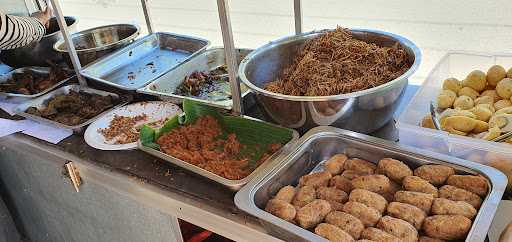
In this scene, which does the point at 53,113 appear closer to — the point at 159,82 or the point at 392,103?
the point at 159,82

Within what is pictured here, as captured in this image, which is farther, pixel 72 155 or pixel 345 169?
pixel 72 155

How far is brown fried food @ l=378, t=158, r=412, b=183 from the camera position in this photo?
1125 millimetres

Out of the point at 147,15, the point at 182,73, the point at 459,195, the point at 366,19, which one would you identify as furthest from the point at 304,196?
the point at 366,19

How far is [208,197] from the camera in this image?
4.35 ft

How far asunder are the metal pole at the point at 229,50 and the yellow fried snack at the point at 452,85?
0.71 meters

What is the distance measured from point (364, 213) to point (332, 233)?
0.35 feet

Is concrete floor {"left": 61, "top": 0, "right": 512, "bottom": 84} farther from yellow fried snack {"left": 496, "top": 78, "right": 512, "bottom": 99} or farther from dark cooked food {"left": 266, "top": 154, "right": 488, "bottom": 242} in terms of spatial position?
dark cooked food {"left": 266, "top": 154, "right": 488, "bottom": 242}

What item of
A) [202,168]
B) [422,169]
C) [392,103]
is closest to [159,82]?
[202,168]

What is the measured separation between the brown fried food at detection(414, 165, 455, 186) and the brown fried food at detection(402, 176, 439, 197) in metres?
0.02

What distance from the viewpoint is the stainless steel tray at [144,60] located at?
2.13 m

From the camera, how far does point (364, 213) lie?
1.03m

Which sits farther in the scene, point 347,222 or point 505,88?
point 505,88

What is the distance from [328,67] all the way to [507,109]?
543 mm

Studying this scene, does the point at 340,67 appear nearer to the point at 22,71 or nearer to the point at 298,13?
the point at 298,13
